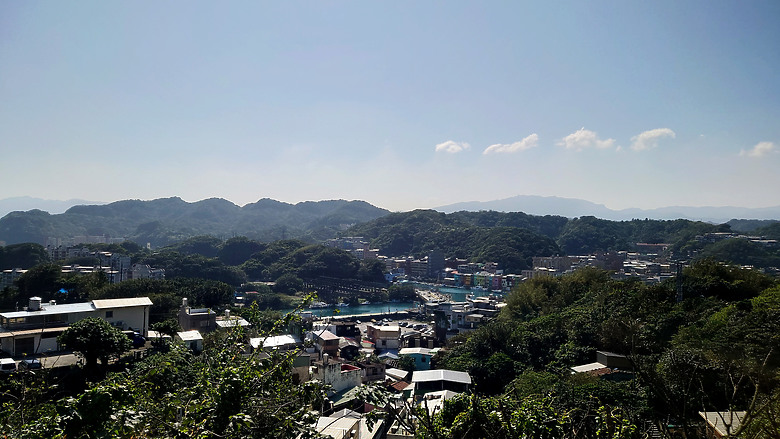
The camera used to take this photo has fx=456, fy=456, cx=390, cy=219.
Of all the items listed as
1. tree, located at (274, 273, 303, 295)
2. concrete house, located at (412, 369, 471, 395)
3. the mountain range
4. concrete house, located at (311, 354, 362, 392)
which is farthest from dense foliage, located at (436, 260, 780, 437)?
the mountain range

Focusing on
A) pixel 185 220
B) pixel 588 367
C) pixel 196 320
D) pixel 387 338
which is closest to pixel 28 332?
pixel 196 320

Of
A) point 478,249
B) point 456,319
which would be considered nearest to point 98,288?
point 456,319

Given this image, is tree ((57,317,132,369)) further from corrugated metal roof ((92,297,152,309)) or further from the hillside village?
corrugated metal roof ((92,297,152,309))

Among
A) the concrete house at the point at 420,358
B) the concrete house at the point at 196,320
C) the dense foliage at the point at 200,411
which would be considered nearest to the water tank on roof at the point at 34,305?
the concrete house at the point at 196,320

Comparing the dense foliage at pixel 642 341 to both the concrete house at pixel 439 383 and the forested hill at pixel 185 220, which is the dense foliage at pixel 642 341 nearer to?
the concrete house at pixel 439 383

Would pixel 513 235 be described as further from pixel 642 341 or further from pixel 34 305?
pixel 34 305

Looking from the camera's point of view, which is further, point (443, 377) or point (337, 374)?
point (337, 374)
